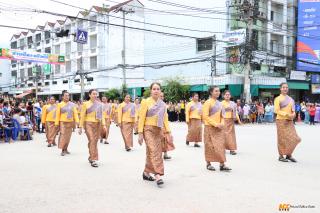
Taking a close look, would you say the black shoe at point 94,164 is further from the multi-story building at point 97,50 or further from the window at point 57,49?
the window at point 57,49

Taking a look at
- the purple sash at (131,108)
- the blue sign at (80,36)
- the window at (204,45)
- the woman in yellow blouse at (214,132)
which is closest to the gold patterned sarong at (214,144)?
the woman in yellow blouse at (214,132)

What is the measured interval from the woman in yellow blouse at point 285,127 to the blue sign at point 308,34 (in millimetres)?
23999

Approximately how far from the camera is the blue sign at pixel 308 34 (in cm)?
3080

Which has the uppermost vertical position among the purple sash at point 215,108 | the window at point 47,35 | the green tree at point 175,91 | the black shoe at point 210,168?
the window at point 47,35

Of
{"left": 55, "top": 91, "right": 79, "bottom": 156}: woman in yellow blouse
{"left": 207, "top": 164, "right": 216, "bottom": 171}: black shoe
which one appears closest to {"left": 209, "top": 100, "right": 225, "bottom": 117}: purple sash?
{"left": 207, "top": 164, "right": 216, "bottom": 171}: black shoe

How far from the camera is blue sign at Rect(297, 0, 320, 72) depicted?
30.8 metres

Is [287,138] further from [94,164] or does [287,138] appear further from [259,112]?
[259,112]

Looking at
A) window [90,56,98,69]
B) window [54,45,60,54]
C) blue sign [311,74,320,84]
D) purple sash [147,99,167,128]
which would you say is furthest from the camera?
window [54,45,60,54]

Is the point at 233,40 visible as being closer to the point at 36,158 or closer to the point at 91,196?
the point at 36,158

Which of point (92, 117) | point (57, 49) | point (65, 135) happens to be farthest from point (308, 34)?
point (57, 49)

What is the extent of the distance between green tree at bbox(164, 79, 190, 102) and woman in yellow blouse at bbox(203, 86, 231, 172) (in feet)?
69.0

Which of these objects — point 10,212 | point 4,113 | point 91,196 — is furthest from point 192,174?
point 4,113

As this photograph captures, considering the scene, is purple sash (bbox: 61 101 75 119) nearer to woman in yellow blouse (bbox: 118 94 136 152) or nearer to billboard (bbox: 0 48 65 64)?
woman in yellow blouse (bbox: 118 94 136 152)

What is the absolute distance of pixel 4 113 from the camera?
13891 millimetres
